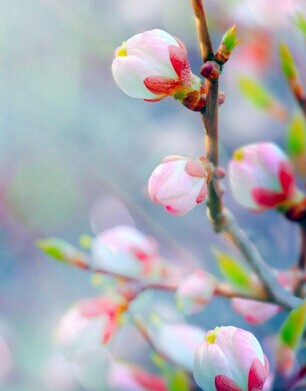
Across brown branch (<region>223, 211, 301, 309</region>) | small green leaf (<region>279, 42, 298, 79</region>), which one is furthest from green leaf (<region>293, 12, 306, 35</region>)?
brown branch (<region>223, 211, 301, 309</region>)

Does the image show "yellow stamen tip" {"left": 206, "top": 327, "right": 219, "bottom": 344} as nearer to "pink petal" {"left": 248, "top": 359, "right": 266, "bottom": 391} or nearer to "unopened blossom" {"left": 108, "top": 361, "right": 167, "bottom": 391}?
"pink petal" {"left": 248, "top": 359, "right": 266, "bottom": 391}

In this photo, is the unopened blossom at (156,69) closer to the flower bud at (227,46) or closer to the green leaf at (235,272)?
the flower bud at (227,46)

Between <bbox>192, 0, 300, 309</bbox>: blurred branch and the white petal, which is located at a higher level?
the white petal

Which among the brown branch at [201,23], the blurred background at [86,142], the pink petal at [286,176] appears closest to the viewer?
the brown branch at [201,23]

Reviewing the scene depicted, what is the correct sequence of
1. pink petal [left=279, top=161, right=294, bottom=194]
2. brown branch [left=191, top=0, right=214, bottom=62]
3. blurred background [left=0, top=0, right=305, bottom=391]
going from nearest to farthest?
brown branch [left=191, top=0, right=214, bottom=62] < pink petal [left=279, top=161, right=294, bottom=194] < blurred background [left=0, top=0, right=305, bottom=391]

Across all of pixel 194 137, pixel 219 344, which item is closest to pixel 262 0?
pixel 194 137

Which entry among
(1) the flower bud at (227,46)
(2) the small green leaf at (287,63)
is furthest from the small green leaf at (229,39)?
(2) the small green leaf at (287,63)

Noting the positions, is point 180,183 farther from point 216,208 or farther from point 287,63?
point 287,63
